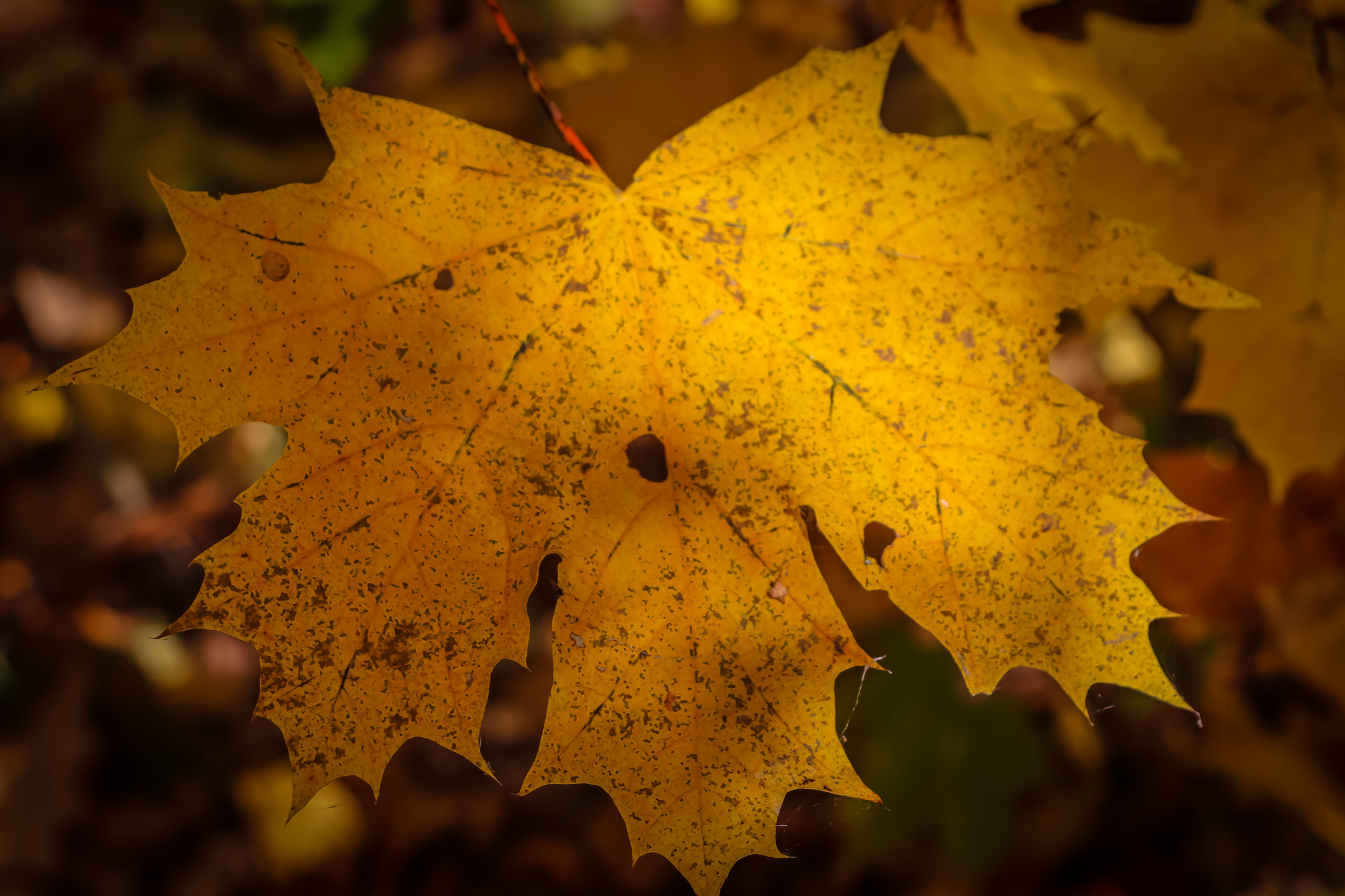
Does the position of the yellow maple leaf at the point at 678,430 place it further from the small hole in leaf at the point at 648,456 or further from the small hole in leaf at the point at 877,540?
the small hole in leaf at the point at 648,456

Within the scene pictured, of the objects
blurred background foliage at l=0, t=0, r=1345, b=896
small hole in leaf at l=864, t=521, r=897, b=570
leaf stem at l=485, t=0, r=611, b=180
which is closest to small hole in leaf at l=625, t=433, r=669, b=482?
blurred background foliage at l=0, t=0, r=1345, b=896

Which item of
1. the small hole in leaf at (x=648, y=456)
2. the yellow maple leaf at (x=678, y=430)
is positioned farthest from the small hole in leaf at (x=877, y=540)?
the small hole in leaf at (x=648, y=456)

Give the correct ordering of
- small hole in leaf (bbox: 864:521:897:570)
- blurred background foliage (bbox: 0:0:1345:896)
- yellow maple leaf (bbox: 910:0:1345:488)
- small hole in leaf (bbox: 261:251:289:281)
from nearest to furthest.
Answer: small hole in leaf (bbox: 261:251:289:281) → small hole in leaf (bbox: 864:521:897:570) → yellow maple leaf (bbox: 910:0:1345:488) → blurred background foliage (bbox: 0:0:1345:896)

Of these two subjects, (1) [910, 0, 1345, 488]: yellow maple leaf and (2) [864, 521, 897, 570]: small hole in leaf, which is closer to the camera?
(2) [864, 521, 897, 570]: small hole in leaf

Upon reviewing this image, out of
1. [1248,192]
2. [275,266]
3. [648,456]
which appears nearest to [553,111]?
[275,266]

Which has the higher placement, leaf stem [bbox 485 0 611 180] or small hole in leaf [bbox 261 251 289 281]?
leaf stem [bbox 485 0 611 180]

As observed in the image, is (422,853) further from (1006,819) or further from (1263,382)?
(1263,382)

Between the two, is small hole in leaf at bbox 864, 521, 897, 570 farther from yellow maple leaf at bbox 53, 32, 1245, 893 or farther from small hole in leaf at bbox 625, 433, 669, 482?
small hole in leaf at bbox 625, 433, 669, 482
